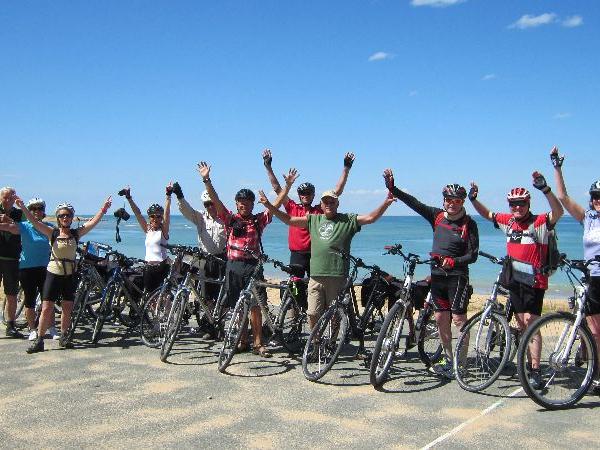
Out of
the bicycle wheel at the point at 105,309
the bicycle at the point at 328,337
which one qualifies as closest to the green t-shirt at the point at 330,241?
the bicycle at the point at 328,337

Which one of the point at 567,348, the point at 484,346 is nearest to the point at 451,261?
the point at 484,346

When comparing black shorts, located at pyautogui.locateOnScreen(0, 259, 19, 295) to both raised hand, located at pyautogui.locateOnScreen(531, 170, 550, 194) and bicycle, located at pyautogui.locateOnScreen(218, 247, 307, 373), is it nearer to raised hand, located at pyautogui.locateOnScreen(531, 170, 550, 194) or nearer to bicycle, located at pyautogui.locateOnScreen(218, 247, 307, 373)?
bicycle, located at pyautogui.locateOnScreen(218, 247, 307, 373)

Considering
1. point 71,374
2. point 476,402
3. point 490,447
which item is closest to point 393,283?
point 476,402

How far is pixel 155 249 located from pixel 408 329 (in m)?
3.85

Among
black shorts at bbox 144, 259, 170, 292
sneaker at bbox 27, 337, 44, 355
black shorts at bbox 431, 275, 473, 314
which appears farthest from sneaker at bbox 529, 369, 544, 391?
sneaker at bbox 27, 337, 44, 355

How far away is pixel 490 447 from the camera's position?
13.9 feet

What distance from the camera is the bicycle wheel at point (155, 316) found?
7375mm

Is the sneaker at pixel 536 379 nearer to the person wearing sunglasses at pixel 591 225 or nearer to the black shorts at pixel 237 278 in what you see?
the person wearing sunglasses at pixel 591 225

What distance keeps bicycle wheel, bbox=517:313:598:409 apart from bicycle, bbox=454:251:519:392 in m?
0.34

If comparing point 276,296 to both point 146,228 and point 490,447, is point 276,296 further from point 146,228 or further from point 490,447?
point 490,447

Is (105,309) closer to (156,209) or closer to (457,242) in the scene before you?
(156,209)

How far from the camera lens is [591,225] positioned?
5582 millimetres

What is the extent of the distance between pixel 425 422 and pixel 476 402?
783 millimetres

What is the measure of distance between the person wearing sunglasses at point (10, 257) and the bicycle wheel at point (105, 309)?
4.01 ft
